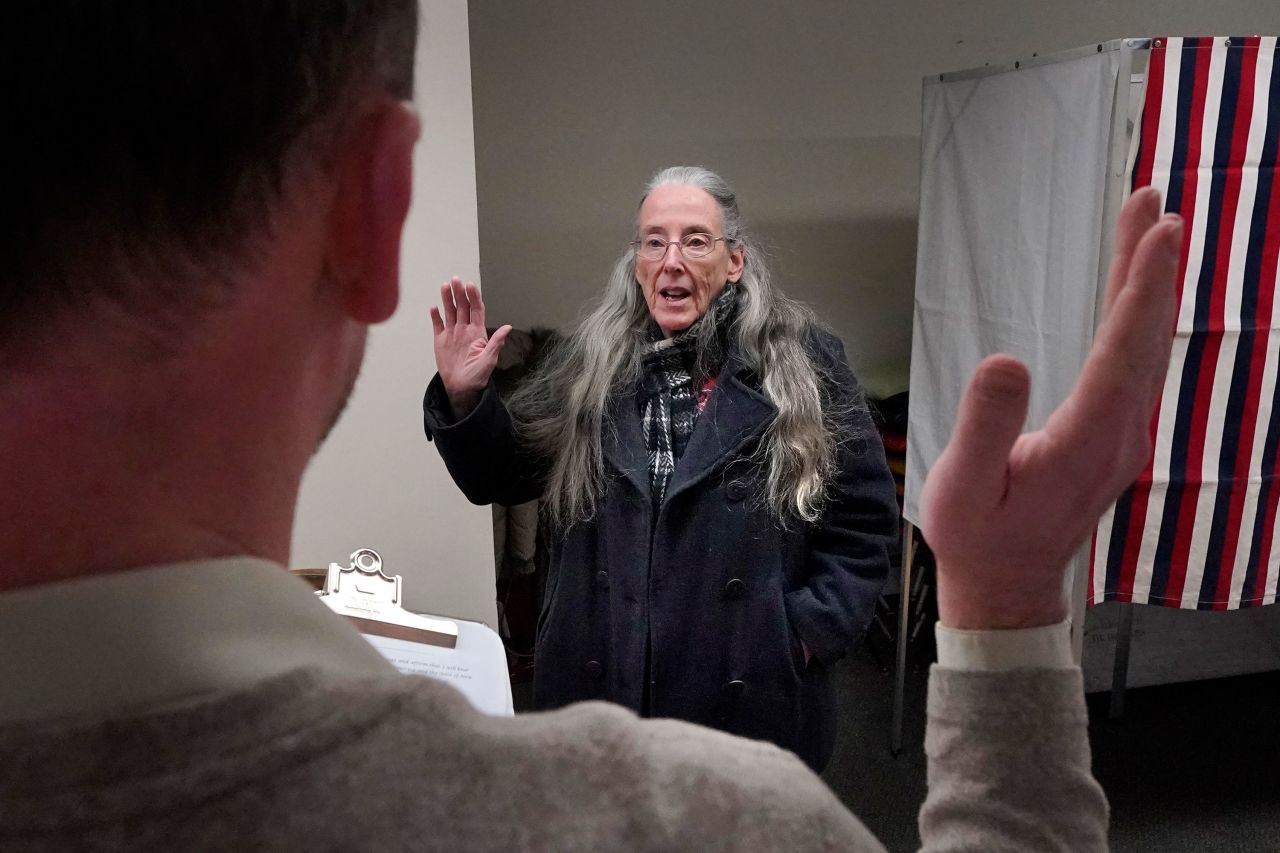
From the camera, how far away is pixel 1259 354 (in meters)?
1.79

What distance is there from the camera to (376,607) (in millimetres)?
1101

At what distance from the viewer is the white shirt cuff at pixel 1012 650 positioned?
39cm

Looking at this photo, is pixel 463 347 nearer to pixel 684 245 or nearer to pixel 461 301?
pixel 461 301

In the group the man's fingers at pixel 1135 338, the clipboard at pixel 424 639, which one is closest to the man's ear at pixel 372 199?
the man's fingers at pixel 1135 338

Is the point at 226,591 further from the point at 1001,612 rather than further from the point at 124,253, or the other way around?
the point at 1001,612

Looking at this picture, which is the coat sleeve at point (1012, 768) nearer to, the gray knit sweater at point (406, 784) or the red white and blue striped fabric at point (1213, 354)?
the gray knit sweater at point (406, 784)

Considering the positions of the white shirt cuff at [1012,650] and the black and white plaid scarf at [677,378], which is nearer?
the white shirt cuff at [1012,650]

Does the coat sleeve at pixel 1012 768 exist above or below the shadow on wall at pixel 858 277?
below

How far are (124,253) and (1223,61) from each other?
1.89m

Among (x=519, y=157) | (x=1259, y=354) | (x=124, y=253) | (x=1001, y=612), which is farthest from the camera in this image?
(x=519, y=157)

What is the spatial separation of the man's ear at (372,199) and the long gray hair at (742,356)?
1117 mm

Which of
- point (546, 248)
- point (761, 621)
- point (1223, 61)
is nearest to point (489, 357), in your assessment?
point (761, 621)

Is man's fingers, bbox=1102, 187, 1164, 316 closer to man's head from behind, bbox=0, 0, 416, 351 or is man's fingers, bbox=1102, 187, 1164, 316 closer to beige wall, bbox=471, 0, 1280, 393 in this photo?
man's head from behind, bbox=0, 0, 416, 351

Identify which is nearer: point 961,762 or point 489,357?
point 961,762
